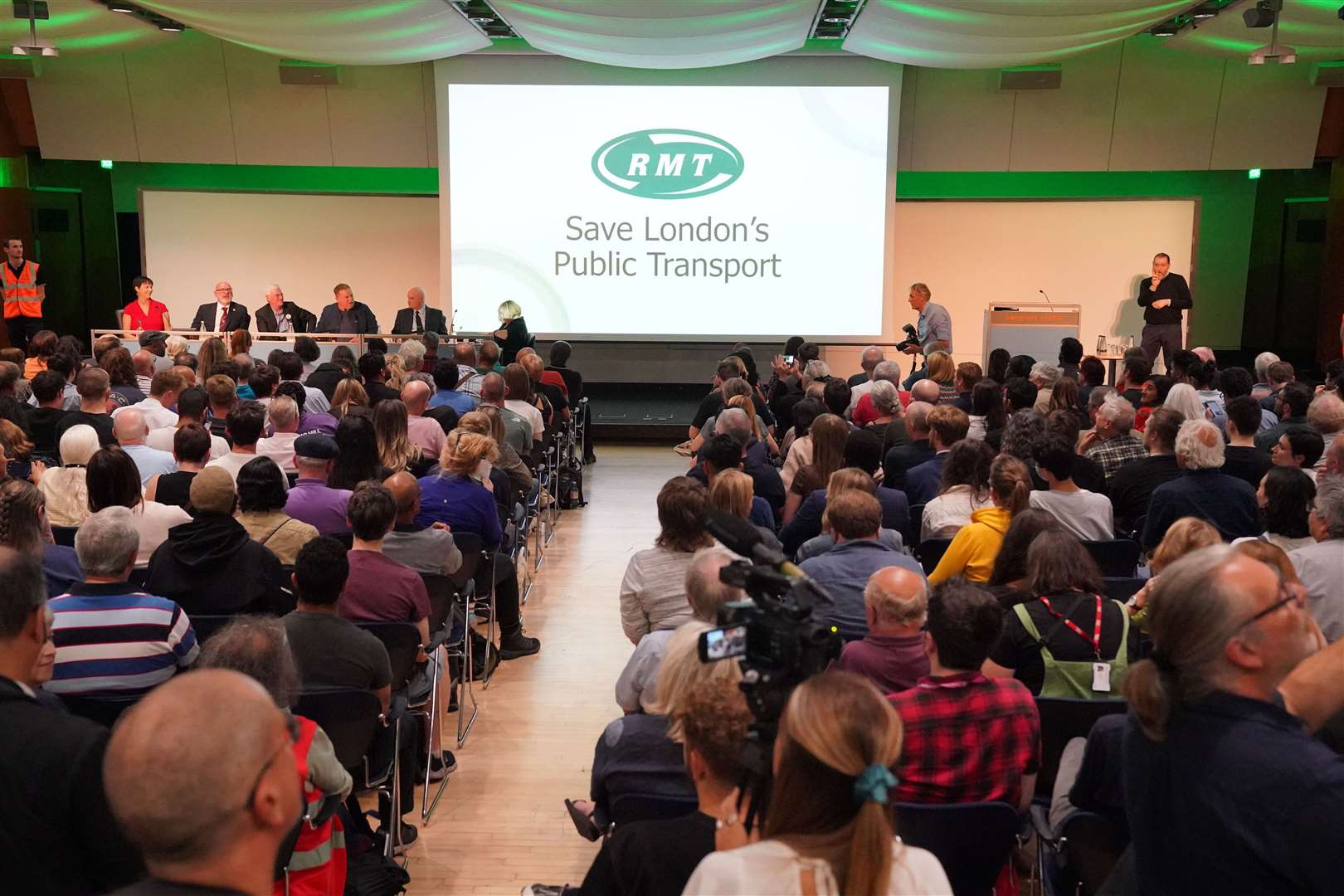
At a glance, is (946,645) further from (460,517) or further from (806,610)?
(460,517)

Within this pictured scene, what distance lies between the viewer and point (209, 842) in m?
1.41

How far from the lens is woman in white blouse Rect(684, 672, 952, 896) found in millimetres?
1542

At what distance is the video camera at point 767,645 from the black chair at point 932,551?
10.5 ft

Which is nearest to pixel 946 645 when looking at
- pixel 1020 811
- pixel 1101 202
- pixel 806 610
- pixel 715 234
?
pixel 1020 811

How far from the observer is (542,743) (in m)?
5.04

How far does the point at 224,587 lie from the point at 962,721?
2.55 metres

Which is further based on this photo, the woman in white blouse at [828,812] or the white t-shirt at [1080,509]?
the white t-shirt at [1080,509]

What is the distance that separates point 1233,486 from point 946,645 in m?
2.93

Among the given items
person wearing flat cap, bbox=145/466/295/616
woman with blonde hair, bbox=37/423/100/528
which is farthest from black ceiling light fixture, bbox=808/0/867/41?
person wearing flat cap, bbox=145/466/295/616

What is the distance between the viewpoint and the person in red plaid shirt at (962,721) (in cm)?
276

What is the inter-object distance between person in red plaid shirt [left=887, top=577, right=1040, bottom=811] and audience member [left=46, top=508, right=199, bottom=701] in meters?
2.00

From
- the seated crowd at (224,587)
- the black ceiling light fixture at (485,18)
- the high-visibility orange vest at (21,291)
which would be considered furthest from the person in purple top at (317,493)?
the high-visibility orange vest at (21,291)

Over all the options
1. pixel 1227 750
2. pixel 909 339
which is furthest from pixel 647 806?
pixel 909 339

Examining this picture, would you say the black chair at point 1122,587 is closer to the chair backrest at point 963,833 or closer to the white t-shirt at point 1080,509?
the white t-shirt at point 1080,509
